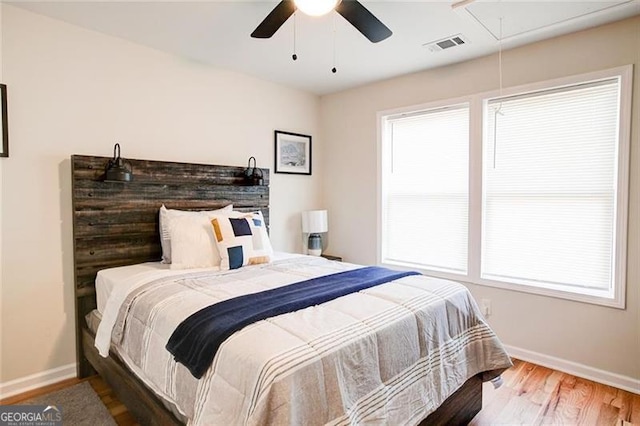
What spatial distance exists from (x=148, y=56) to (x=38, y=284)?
189 cm

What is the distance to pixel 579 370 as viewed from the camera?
2586 millimetres

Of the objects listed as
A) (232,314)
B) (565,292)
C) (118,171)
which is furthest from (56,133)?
(565,292)

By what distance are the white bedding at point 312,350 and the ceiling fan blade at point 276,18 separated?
1.46m

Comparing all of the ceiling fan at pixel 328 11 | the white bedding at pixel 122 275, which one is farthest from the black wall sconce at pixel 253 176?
the ceiling fan at pixel 328 11

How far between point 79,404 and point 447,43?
3.59 metres

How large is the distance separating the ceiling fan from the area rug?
2.43 meters

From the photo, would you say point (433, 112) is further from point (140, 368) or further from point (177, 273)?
point (140, 368)

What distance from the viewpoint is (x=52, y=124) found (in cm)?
241

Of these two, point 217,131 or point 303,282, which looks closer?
point 303,282

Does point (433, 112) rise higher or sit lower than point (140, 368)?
higher

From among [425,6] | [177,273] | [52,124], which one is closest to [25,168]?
[52,124]

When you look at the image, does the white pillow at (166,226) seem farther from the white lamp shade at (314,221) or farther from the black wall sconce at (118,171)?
the white lamp shade at (314,221)

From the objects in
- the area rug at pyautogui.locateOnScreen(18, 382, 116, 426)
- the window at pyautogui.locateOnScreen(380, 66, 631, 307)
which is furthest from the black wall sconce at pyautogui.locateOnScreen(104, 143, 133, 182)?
the window at pyautogui.locateOnScreen(380, 66, 631, 307)

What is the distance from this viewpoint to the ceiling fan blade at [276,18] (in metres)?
1.80
